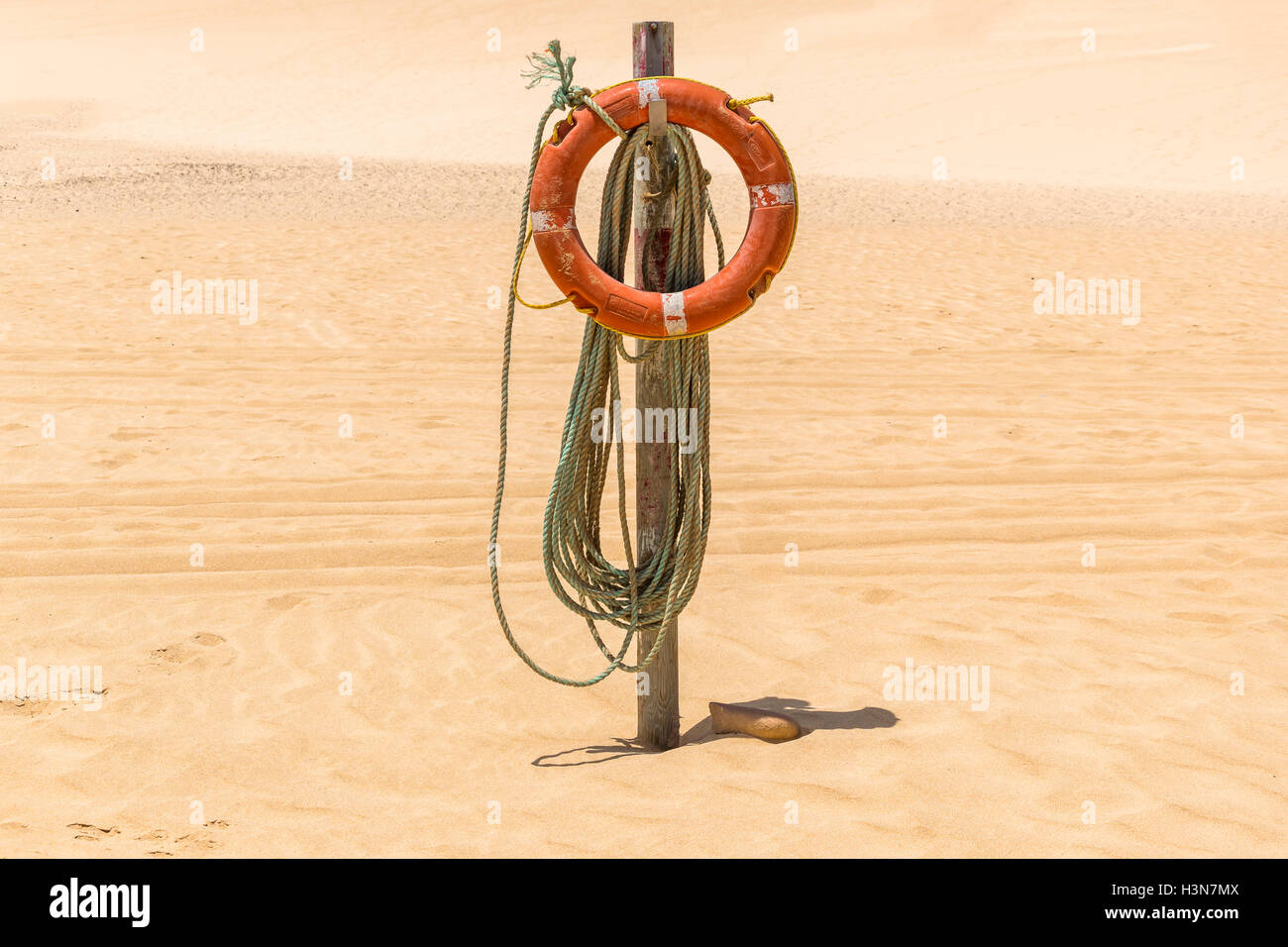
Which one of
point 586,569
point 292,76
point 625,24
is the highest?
point 625,24

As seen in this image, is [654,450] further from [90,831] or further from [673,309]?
[90,831]

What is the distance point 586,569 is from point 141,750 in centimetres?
146

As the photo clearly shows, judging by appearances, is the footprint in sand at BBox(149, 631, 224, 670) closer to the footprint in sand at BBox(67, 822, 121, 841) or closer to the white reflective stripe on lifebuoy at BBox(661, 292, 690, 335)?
the footprint in sand at BBox(67, 822, 121, 841)

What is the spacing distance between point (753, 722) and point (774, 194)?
63.5 inches

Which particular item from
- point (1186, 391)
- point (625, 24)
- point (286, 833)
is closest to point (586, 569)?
point (286, 833)

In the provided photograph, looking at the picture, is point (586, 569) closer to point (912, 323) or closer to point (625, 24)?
point (912, 323)

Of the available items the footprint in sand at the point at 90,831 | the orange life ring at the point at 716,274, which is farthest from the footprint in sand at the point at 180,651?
the orange life ring at the point at 716,274

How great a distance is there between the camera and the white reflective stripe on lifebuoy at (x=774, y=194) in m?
3.78

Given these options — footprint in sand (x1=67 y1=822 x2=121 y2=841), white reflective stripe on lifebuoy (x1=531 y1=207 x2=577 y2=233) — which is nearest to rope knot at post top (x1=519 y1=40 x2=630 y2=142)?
white reflective stripe on lifebuoy (x1=531 y1=207 x2=577 y2=233)

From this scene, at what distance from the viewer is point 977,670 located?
14.9ft

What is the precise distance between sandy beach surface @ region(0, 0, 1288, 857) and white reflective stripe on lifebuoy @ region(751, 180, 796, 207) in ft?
5.34

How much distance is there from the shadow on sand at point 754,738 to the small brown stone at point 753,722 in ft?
0.07

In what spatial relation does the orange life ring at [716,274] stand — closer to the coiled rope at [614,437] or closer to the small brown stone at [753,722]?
the coiled rope at [614,437]

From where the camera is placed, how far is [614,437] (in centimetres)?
406
